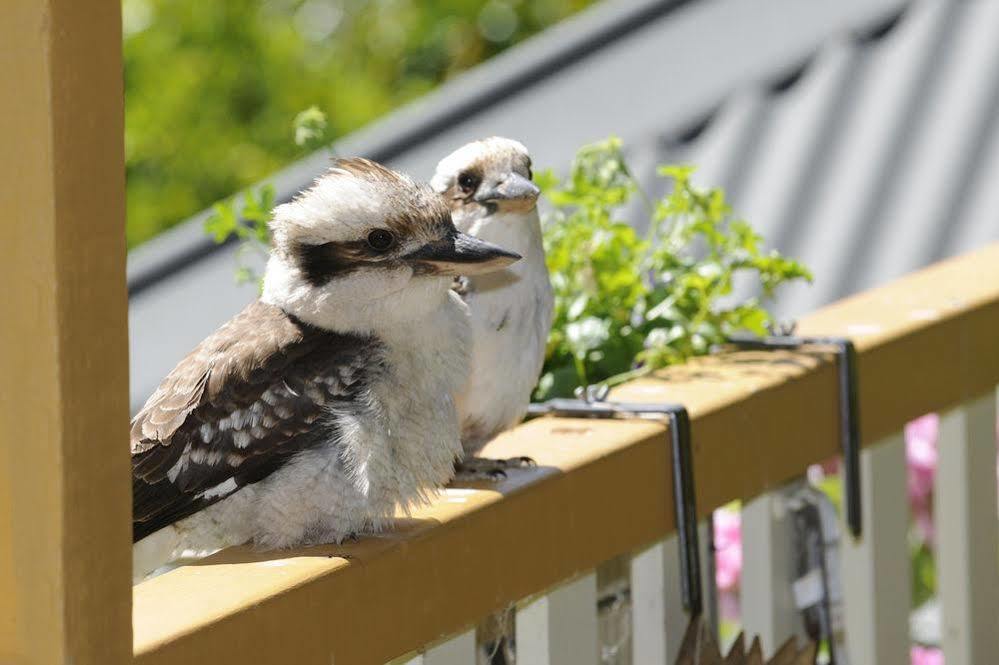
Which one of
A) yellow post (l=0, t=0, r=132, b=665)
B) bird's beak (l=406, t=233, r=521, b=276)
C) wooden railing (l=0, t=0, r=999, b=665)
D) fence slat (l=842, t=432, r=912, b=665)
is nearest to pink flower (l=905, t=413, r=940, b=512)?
wooden railing (l=0, t=0, r=999, b=665)

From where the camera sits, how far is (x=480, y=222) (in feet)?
6.29

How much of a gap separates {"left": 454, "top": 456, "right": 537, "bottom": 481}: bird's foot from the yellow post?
55cm

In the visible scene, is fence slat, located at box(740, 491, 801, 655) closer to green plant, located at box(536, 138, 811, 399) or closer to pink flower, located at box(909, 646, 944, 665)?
green plant, located at box(536, 138, 811, 399)

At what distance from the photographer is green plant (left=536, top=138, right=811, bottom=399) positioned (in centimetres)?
212

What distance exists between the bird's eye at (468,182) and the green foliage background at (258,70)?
2.93 m

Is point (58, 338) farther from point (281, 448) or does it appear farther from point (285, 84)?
point (285, 84)

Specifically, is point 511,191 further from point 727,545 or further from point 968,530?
point 727,545

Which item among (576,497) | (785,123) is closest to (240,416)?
(576,497)

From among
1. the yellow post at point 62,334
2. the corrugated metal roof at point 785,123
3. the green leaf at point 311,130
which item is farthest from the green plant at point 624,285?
the corrugated metal roof at point 785,123

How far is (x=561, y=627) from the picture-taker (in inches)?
68.4

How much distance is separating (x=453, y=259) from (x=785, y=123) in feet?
9.24

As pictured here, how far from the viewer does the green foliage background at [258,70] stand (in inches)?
201

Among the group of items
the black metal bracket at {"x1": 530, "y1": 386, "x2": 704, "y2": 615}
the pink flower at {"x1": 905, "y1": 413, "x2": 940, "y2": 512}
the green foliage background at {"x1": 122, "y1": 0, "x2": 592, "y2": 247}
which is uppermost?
the green foliage background at {"x1": 122, "y1": 0, "x2": 592, "y2": 247}

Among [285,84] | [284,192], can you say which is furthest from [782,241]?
[285,84]
